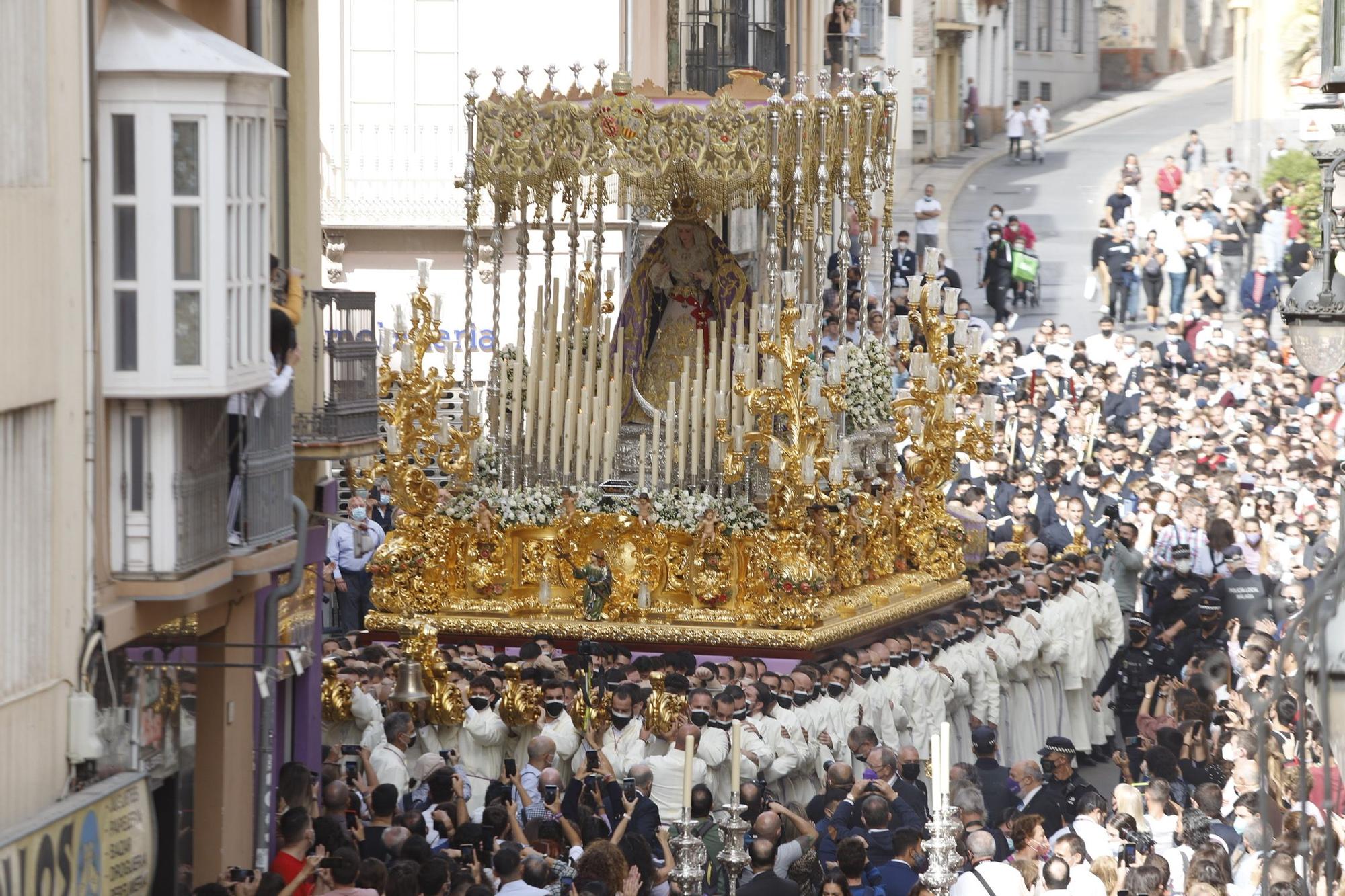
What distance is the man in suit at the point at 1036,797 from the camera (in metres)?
12.7

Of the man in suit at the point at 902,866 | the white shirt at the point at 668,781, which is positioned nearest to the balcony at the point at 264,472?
the white shirt at the point at 668,781

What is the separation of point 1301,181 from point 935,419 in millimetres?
20963

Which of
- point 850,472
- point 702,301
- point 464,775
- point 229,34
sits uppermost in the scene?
point 229,34

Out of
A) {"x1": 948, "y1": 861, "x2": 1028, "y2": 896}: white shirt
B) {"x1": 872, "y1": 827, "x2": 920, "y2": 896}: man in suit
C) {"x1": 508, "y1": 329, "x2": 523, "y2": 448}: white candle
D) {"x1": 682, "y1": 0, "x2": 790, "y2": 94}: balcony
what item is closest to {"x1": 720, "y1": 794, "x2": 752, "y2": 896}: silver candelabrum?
{"x1": 948, "y1": 861, "x2": 1028, "y2": 896}: white shirt

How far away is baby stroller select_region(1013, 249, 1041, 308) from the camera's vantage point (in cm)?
3684

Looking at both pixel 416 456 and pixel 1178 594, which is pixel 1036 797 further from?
pixel 416 456

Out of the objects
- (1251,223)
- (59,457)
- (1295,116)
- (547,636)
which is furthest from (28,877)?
(1295,116)

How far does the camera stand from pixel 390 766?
13.9 metres

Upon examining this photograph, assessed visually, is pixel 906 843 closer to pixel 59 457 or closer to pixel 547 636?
pixel 59 457

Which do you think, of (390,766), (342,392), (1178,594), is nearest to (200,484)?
(342,392)

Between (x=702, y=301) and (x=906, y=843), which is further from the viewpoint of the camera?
(x=702, y=301)

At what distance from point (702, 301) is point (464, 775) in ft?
18.5

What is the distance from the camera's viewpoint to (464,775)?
13.9 m

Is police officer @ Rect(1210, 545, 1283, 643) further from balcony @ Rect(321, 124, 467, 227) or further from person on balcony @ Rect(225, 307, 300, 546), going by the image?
balcony @ Rect(321, 124, 467, 227)
